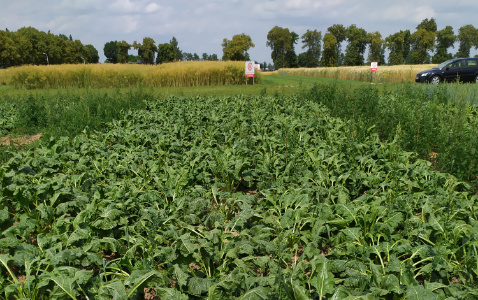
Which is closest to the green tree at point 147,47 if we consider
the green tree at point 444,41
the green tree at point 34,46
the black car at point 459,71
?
the green tree at point 34,46

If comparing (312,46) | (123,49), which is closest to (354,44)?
(312,46)

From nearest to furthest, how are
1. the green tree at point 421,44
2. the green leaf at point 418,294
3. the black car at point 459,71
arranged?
1. the green leaf at point 418,294
2. the black car at point 459,71
3. the green tree at point 421,44

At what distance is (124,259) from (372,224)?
2686 mm

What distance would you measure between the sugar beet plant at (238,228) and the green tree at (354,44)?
283 feet

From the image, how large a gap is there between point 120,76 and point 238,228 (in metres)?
23.0

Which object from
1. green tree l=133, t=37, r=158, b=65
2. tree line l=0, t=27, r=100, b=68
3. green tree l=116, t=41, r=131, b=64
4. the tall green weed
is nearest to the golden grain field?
the tall green weed

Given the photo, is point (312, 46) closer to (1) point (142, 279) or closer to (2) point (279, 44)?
(2) point (279, 44)

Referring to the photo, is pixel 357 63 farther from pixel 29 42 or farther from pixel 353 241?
pixel 353 241

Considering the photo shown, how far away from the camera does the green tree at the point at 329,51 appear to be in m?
83.9

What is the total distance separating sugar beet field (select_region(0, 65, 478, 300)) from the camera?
283 centimetres

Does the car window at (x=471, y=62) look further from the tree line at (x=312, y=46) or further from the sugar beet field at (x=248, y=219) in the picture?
the tree line at (x=312, y=46)

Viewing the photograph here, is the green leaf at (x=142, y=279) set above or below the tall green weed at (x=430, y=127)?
below

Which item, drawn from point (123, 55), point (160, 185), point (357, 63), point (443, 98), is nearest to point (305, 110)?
point (443, 98)

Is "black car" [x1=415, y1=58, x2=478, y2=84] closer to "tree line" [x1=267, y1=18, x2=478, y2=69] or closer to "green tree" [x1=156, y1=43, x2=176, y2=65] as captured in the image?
"tree line" [x1=267, y1=18, x2=478, y2=69]
